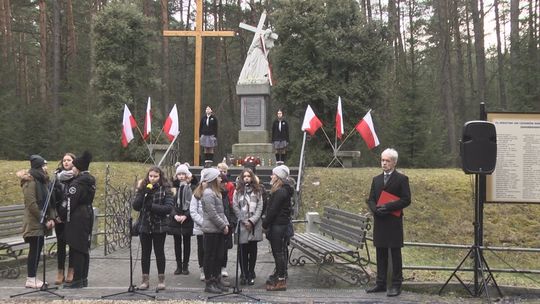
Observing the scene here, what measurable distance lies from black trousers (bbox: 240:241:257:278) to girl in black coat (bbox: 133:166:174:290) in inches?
46.5

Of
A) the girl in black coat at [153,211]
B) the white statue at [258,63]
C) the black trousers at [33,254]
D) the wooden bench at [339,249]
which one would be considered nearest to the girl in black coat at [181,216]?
the girl in black coat at [153,211]

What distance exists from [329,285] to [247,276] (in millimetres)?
1178

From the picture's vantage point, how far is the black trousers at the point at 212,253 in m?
7.13

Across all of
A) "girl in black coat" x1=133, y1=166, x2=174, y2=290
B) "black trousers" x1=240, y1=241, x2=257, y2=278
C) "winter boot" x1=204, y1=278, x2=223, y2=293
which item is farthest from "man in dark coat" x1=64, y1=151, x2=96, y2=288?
"black trousers" x1=240, y1=241, x2=257, y2=278

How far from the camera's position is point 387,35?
75.0 feet

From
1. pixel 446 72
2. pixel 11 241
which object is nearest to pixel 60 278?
pixel 11 241

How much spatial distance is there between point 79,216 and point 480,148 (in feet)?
17.7

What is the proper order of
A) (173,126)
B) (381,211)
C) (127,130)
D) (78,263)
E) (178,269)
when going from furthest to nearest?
(173,126) → (127,130) → (178,269) → (78,263) → (381,211)

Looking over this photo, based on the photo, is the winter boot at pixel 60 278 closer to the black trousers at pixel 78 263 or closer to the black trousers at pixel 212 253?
the black trousers at pixel 78 263

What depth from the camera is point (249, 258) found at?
7.84 metres

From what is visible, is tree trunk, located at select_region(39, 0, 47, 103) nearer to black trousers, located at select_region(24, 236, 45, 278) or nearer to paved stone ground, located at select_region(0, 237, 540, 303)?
paved stone ground, located at select_region(0, 237, 540, 303)

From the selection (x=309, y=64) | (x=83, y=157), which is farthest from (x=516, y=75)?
(x=83, y=157)

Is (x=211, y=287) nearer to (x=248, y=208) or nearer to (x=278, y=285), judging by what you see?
(x=278, y=285)

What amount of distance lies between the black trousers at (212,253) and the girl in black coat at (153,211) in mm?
591
